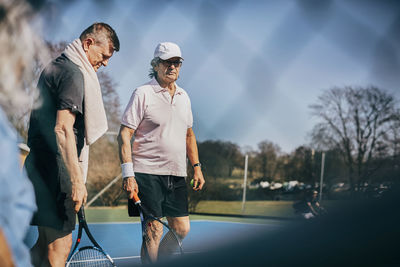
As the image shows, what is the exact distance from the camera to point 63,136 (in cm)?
199


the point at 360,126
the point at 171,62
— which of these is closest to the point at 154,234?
the point at 171,62

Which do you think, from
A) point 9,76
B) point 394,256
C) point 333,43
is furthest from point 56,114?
point 394,256

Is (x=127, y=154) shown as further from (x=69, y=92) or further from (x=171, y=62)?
(x=69, y=92)

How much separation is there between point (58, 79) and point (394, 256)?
5.04 ft

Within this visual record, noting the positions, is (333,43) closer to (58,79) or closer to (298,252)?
(298,252)

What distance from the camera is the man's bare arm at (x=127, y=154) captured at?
9.02 feet

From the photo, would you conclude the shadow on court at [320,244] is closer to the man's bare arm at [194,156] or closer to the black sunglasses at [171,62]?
the black sunglasses at [171,62]

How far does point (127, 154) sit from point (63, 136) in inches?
32.6

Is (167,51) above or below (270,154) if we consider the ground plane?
above

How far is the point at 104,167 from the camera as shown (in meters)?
12.0

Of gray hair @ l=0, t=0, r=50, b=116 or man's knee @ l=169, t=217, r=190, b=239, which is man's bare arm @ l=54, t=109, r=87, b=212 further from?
gray hair @ l=0, t=0, r=50, b=116

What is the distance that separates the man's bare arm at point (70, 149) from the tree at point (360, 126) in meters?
1.13

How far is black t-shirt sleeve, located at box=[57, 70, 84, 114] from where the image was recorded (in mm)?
1972

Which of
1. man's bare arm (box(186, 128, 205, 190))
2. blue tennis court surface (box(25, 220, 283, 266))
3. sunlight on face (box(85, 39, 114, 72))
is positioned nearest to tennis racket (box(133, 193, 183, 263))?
man's bare arm (box(186, 128, 205, 190))
